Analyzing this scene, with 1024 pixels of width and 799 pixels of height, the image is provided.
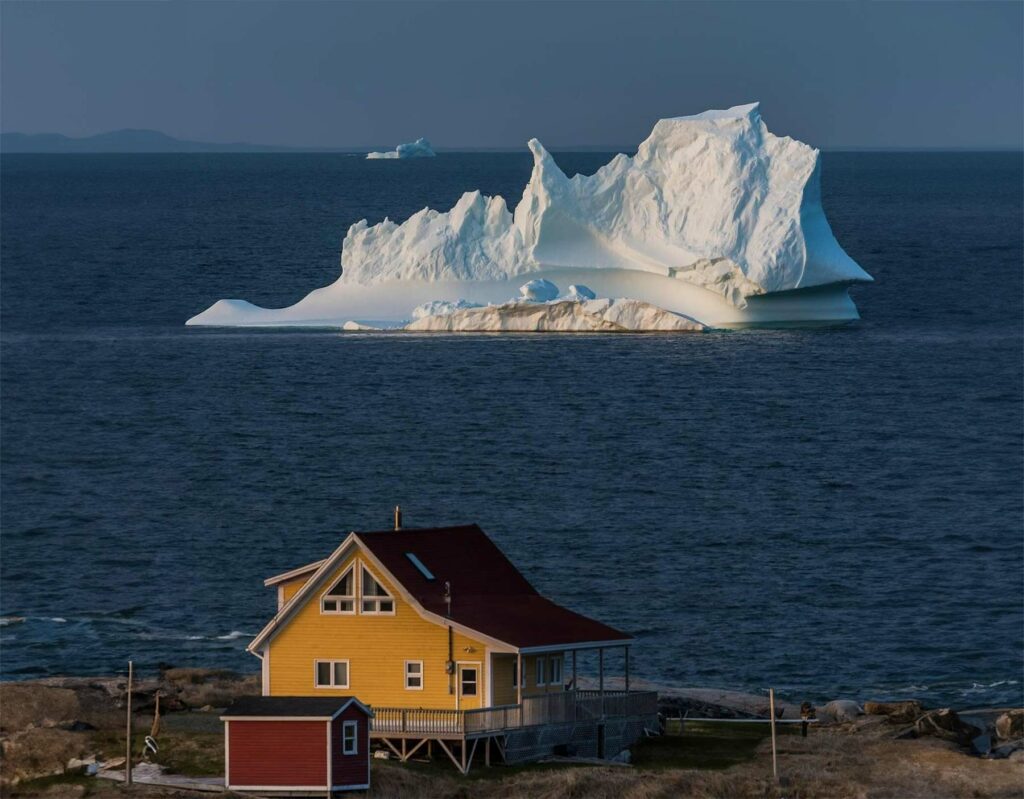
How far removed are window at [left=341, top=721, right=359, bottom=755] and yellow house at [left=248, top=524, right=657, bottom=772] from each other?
213 cm

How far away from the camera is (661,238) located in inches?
3834

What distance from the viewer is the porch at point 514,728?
116ft

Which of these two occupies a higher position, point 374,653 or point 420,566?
point 420,566

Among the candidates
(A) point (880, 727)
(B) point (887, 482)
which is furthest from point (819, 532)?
(A) point (880, 727)

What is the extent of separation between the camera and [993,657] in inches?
2014

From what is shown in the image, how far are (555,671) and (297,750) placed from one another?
6000 millimetres

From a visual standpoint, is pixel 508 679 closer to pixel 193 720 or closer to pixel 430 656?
pixel 430 656

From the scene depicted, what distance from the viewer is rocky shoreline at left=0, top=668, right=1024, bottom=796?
35844mm

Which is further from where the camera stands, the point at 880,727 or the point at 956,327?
the point at 956,327

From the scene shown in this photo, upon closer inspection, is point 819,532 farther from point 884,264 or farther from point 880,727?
point 884,264

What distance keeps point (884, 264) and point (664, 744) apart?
11401 cm

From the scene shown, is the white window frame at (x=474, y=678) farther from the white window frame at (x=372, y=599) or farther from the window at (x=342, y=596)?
the window at (x=342, y=596)

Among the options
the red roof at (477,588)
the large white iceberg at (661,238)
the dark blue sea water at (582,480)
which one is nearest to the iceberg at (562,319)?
the large white iceberg at (661,238)

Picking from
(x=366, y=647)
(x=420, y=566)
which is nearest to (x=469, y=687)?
(x=366, y=647)
